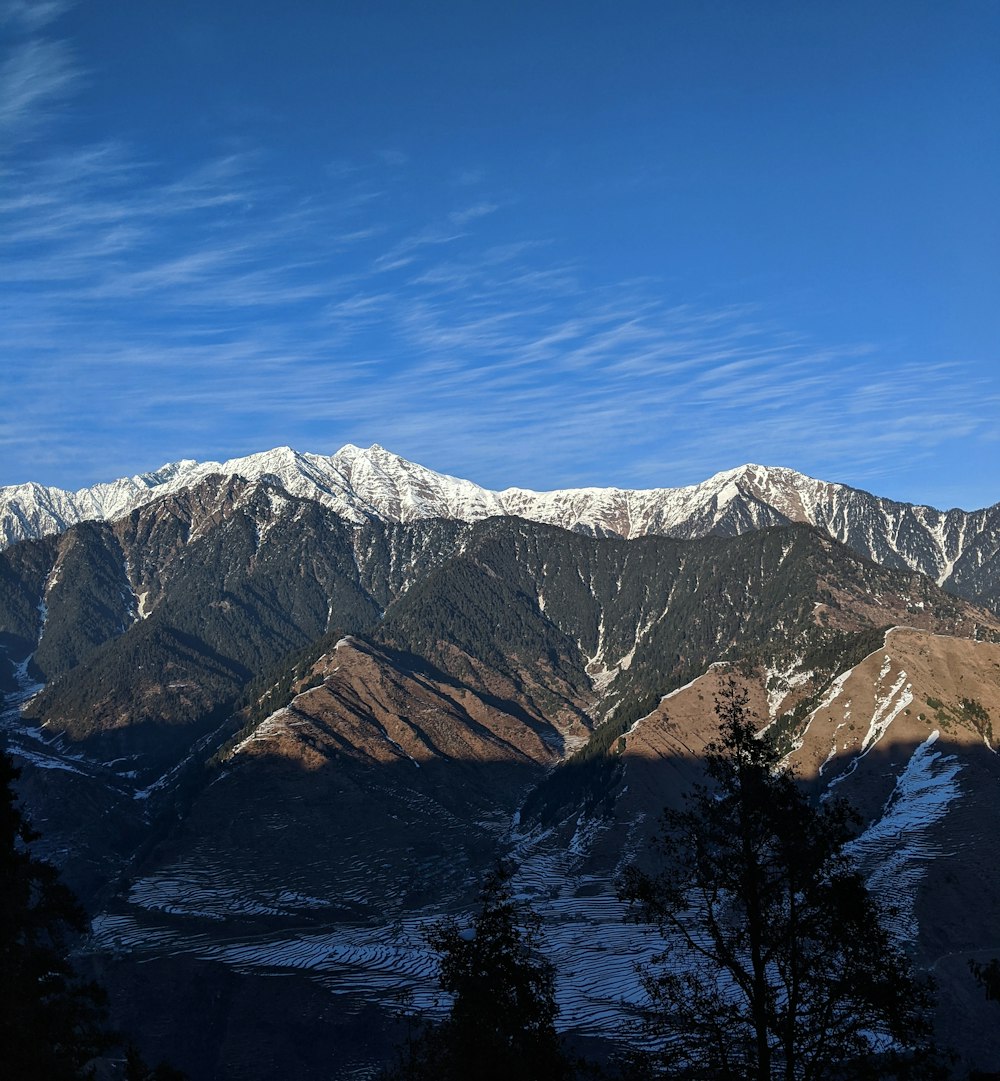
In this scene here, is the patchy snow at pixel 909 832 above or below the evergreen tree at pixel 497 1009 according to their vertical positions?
above

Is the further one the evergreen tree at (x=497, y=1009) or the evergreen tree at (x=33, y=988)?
the evergreen tree at (x=497, y=1009)

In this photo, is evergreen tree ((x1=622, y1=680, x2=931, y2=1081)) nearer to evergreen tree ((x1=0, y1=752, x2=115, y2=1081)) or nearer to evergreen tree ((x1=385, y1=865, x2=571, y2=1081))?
evergreen tree ((x1=385, y1=865, x2=571, y2=1081))

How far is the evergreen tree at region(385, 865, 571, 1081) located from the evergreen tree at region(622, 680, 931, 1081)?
847 cm

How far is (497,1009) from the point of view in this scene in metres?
41.7

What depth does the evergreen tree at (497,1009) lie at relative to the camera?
41250 mm

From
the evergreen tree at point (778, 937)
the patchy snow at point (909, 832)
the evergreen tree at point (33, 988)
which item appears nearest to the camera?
the evergreen tree at point (778, 937)

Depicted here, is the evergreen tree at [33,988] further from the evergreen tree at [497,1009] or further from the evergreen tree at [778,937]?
the evergreen tree at [778,937]

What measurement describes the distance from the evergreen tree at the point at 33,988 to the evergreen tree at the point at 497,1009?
600 inches

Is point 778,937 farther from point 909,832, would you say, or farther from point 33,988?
point 909,832

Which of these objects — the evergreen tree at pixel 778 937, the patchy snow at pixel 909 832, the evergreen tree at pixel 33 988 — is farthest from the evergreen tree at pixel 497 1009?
the patchy snow at pixel 909 832

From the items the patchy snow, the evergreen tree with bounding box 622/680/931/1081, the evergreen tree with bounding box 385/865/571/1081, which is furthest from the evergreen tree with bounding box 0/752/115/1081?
the patchy snow

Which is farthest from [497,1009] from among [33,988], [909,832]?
[909,832]

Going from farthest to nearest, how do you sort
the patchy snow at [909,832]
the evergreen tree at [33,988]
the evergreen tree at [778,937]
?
the patchy snow at [909,832], the evergreen tree at [33,988], the evergreen tree at [778,937]

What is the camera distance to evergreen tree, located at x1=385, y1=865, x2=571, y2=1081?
41.2m
